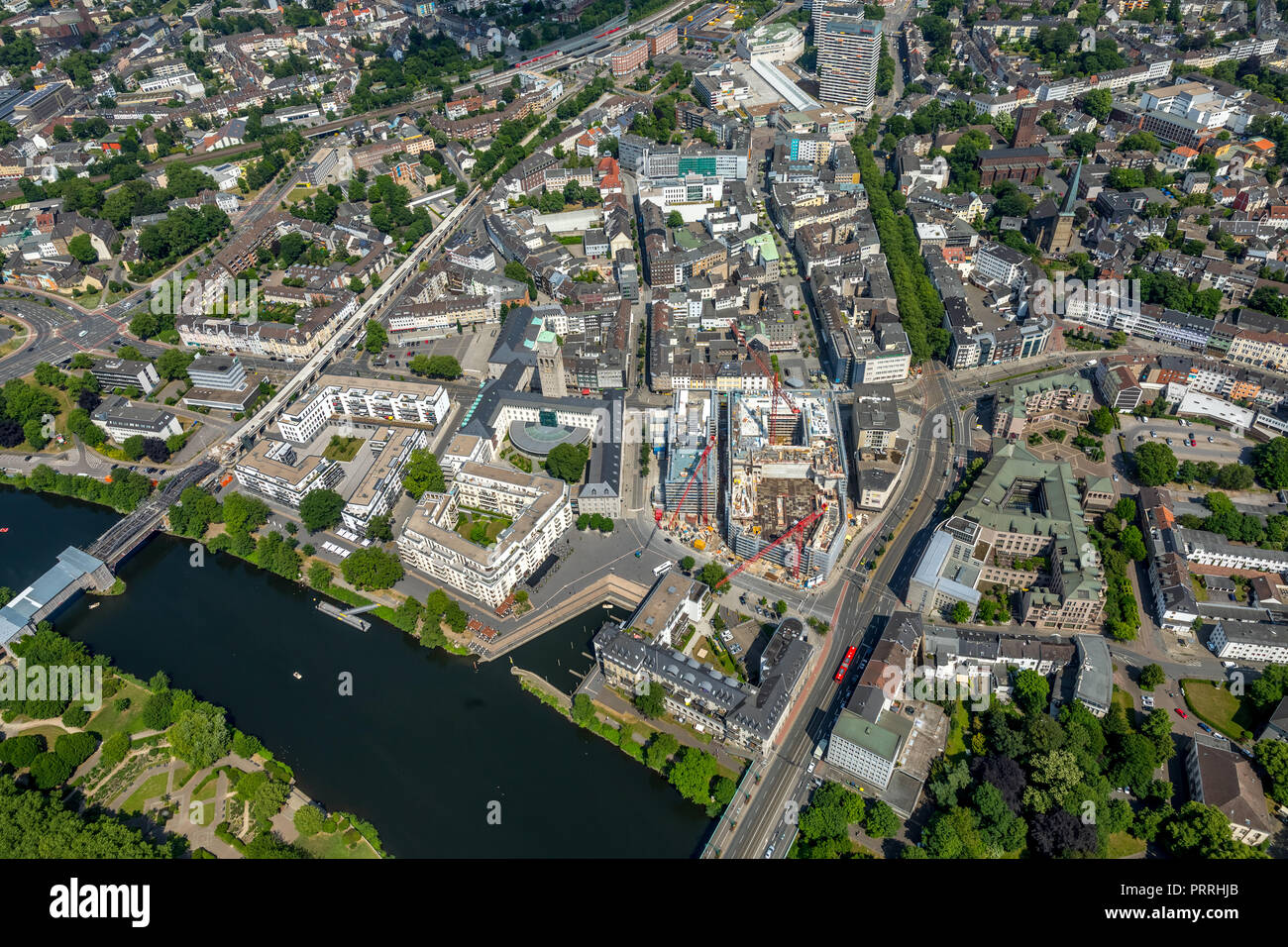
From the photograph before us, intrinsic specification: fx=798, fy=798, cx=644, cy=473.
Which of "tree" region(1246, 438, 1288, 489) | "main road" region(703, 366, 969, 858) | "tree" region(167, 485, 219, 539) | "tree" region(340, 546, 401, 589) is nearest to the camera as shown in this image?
"main road" region(703, 366, 969, 858)

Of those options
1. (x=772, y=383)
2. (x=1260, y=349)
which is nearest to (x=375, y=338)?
(x=772, y=383)

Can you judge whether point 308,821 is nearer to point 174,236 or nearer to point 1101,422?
point 1101,422

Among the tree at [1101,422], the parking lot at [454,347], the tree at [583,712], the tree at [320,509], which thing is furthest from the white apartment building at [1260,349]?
the tree at [320,509]

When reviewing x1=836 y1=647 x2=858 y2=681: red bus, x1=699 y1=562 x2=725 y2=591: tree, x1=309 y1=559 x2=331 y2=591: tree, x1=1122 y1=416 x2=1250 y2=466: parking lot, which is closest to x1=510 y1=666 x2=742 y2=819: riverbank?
x1=836 y1=647 x2=858 y2=681: red bus

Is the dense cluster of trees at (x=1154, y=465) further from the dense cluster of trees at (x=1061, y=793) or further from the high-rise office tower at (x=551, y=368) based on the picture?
the high-rise office tower at (x=551, y=368)

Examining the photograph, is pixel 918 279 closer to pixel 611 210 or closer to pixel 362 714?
pixel 611 210
